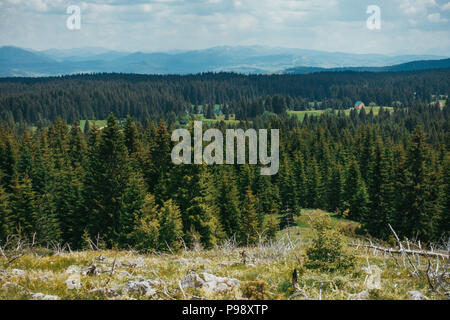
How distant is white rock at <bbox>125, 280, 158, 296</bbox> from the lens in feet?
26.5

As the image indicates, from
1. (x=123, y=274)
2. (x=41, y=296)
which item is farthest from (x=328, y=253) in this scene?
(x=41, y=296)

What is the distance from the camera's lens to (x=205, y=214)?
115 ft

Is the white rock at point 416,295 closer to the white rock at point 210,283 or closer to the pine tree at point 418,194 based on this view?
the white rock at point 210,283

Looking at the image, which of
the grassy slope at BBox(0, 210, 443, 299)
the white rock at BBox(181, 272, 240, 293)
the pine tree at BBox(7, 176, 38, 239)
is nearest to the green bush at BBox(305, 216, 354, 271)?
the grassy slope at BBox(0, 210, 443, 299)

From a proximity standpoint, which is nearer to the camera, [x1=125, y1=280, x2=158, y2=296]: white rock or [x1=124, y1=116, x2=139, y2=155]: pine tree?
[x1=125, y1=280, x2=158, y2=296]: white rock

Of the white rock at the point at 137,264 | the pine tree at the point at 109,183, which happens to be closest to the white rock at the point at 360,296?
the white rock at the point at 137,264

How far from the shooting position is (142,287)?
832 centimetres

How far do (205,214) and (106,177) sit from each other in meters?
11.6

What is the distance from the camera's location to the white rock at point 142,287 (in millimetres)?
8070

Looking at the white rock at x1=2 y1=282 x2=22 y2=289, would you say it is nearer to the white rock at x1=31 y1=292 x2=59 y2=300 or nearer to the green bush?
the white rock at x1=31 y1=292 x2=59 y2=300

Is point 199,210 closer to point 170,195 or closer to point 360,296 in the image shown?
point 170,195

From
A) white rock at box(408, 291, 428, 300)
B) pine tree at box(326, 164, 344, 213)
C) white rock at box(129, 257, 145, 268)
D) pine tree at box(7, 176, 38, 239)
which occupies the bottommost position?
pine tree at box(326, 164, 344, 213)

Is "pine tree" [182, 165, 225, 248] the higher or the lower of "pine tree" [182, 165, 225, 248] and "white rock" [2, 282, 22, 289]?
the lower

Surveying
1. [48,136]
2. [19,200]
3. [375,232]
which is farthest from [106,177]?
[48,136]
